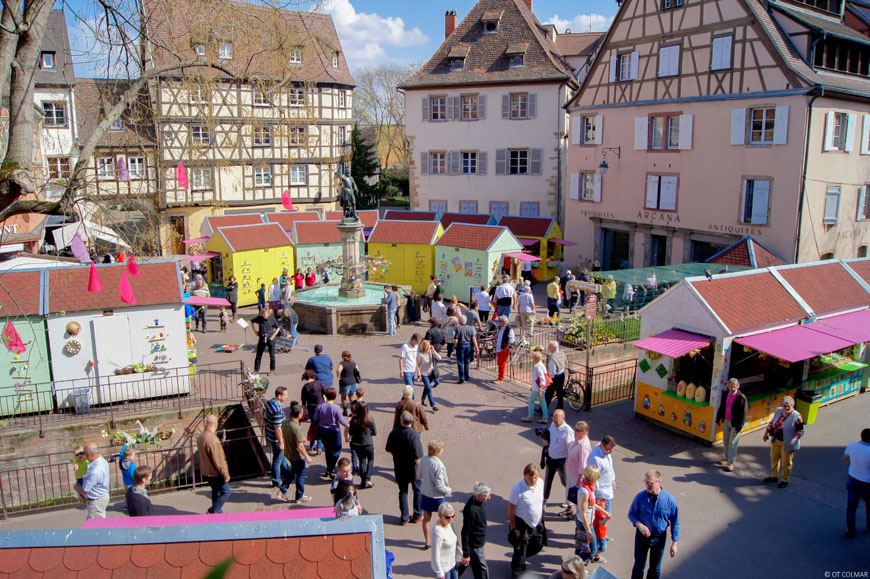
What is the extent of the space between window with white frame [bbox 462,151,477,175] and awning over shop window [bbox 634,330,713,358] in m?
23.9

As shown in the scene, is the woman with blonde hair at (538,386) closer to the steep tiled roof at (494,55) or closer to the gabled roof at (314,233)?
the gabled roof at (314,233)

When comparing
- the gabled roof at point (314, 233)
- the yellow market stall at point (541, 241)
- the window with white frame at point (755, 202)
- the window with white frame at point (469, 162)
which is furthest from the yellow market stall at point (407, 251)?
the window with white frame at point (755, 202)

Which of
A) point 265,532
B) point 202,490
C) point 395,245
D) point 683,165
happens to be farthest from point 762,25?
point 265,532

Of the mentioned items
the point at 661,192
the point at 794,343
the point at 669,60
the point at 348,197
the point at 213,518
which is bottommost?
the point at 213,518

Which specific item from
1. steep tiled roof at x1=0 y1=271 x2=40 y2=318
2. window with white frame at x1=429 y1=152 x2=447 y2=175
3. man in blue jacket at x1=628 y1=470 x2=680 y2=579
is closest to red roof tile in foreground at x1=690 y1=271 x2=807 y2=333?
man in blue jacket at x1=628 y1=470 x2=680 y2=579

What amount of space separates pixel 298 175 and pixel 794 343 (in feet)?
97.8

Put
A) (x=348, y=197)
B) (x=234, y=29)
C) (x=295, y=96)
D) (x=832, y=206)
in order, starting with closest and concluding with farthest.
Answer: (x=234, y=29) < (x=348, y=197) < (x=295, y=96) < (x=832, y=206)

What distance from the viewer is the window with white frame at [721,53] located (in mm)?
23188

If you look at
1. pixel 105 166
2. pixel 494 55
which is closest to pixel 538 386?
pixel 105 166

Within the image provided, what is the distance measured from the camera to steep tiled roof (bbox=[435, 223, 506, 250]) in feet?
76.0

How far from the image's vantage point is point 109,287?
13828mm

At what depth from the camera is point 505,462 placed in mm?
10641

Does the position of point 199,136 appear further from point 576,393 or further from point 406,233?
point 576,393

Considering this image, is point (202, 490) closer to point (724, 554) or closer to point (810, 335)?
point (724, 554)
